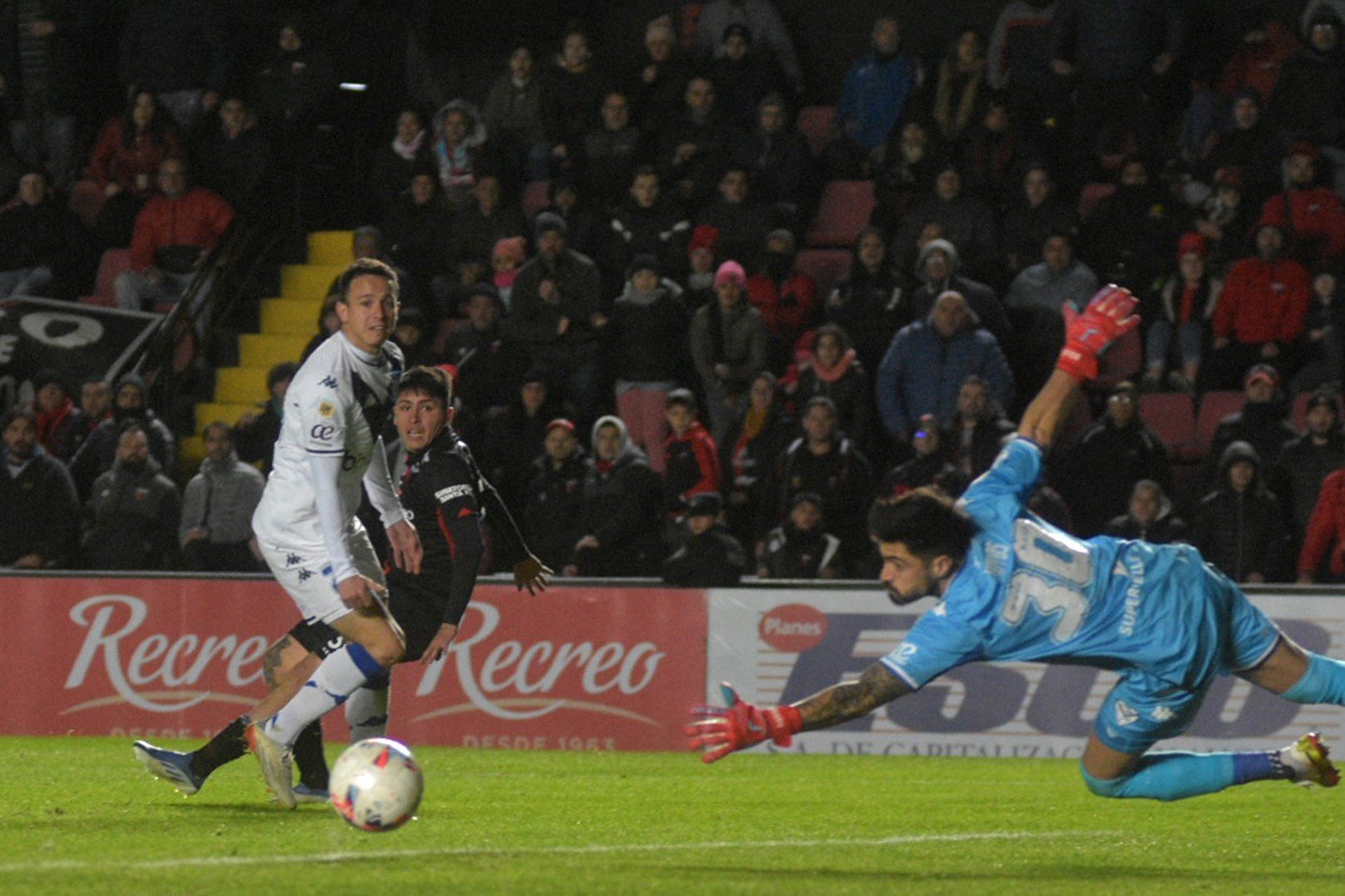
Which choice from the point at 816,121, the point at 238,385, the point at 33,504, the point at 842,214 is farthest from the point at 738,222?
the point at 33,504

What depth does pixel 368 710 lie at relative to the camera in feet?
34.2

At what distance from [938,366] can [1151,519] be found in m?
2.05

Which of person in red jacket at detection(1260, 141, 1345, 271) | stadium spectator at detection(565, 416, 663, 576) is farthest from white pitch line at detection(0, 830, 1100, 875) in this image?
person in red jacket at detection(1260, 141, 1345, 271)

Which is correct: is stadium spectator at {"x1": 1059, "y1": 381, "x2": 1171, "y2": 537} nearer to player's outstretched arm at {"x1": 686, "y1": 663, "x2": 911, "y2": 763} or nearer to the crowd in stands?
the crowd in stands

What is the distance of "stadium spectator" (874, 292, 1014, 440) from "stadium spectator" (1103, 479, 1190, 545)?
1.51m

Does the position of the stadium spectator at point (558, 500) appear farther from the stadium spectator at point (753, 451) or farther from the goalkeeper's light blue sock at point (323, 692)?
the goalkeeper's light blue sock at point (323, 692)

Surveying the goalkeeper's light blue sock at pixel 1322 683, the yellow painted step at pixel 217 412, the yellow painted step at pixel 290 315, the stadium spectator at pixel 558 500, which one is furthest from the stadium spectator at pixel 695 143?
the goalkeeper's light blue sock at pixel 1322 683

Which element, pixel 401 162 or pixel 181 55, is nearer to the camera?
pixel 401 162

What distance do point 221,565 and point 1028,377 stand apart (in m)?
6.34

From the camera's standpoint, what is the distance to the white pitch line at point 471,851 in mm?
7621

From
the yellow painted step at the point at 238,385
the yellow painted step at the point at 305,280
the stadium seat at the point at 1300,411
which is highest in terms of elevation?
the yellow painted step at the point at 305,280

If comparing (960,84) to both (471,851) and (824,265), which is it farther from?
(471,851)

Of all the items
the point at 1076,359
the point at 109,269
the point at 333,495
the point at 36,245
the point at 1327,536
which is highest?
the point at 1076,359

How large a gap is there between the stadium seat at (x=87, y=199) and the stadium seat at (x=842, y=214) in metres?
7.22
